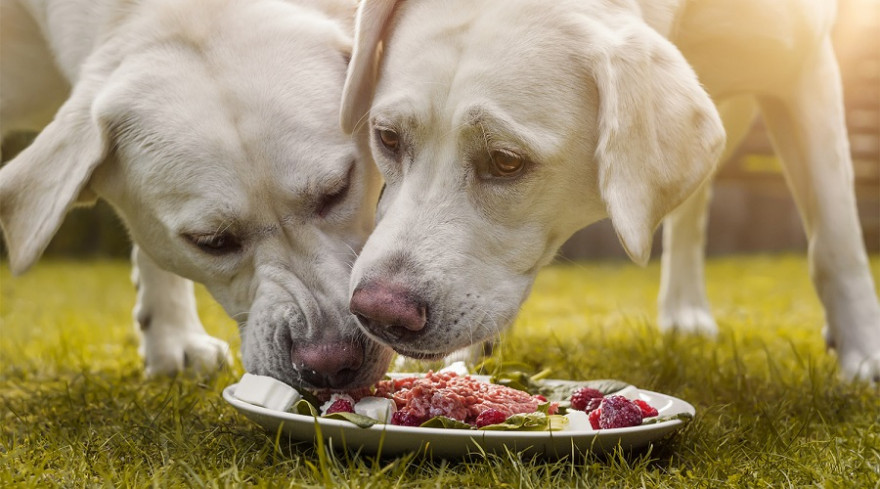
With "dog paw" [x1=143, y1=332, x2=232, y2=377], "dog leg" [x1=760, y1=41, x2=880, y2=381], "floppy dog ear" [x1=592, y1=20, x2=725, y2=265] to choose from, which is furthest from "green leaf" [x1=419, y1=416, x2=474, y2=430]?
A: "dog leg" [x1=760, y1=41, x2=880, y2=381]

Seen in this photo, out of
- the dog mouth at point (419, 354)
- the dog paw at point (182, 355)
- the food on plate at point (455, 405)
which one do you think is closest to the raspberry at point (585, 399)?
the food on plate at point (455, 405)

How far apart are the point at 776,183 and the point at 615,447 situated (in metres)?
10.7

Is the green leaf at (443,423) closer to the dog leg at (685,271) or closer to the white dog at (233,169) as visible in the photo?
the white dog at (233,169)

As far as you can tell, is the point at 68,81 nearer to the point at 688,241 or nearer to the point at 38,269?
the point at 688,241

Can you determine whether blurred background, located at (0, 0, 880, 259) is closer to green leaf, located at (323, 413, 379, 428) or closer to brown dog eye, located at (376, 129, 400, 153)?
brown dog eye, located at (376, 129, 400, 153)

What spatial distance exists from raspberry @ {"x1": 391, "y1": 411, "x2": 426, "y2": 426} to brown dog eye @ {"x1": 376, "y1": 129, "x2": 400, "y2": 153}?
78cm

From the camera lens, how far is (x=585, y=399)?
2.76 m

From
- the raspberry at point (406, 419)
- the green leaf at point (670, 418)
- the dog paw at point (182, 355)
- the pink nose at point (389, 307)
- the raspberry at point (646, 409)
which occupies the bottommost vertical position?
the dog paw at point (182, 355)

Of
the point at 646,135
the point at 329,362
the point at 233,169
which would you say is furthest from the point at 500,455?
the point at 233,169

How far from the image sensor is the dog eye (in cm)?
290

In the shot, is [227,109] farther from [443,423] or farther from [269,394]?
[443,423]

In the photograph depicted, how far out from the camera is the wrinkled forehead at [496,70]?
2645mm

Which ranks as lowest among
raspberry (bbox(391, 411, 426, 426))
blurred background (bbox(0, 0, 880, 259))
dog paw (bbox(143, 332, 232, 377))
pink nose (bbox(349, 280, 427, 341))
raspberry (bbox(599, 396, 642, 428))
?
blurred background (bbox(0, 0, 880, 259))

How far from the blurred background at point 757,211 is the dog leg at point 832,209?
7976 mm
